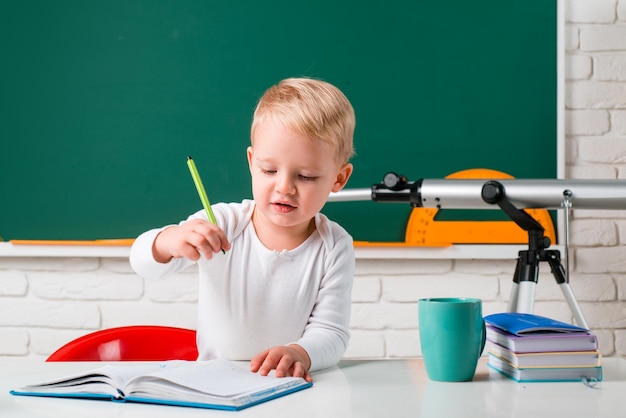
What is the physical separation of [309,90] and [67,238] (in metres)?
1.10

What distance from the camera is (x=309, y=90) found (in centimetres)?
122

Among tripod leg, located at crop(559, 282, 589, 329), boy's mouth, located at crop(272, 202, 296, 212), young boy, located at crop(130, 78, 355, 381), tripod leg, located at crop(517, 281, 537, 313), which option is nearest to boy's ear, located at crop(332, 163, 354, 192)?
young boy, located at crop(130, 78, 355, 381)

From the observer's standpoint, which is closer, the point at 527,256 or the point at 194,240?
the point at 194,240

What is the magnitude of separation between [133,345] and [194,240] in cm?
50

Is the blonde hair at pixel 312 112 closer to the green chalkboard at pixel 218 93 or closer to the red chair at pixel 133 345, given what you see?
the red chair at pixel 133 345

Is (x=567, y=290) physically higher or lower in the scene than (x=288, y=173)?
lower

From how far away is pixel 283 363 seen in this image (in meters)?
0.92

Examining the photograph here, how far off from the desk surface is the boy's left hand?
0.09 feet

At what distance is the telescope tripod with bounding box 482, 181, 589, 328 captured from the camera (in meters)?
1.57

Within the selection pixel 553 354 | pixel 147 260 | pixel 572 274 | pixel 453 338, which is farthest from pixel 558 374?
pixel 572 274

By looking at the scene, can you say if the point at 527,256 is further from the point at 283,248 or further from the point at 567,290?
the point at 283,248

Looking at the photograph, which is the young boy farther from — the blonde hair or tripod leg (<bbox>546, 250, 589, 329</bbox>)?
tripod leg (<bbox>546, 250, 589, 329</bbox>)

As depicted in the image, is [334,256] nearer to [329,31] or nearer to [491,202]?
[491,202]

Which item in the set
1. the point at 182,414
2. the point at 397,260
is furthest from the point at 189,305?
the point at 182,414
